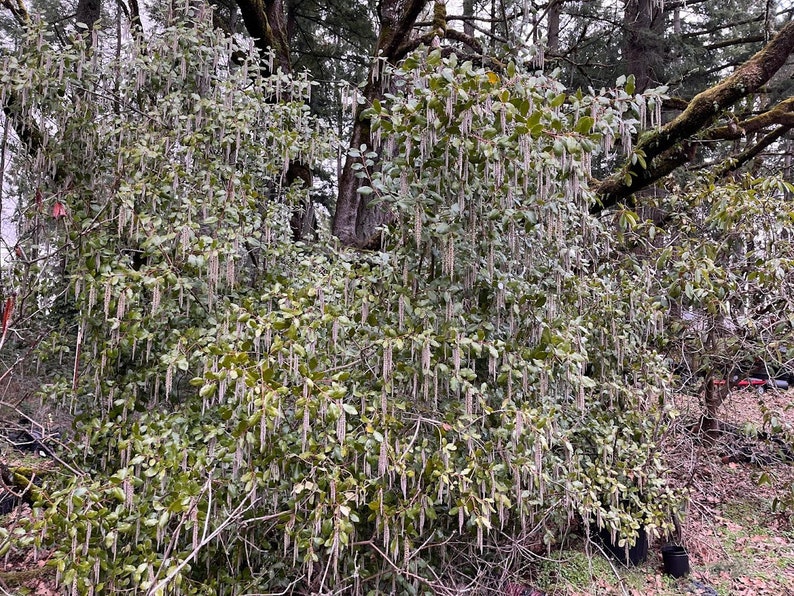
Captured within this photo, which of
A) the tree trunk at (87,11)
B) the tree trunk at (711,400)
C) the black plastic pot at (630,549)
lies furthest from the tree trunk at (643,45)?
the tree trunk at (87,11)

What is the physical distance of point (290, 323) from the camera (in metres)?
2.22

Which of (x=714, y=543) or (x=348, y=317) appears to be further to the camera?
(x=714, y=543)

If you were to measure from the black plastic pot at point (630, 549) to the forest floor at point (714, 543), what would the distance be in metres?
0.05

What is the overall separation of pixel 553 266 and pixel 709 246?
1502 mm

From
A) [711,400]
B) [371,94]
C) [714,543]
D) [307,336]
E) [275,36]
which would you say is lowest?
[714,543]

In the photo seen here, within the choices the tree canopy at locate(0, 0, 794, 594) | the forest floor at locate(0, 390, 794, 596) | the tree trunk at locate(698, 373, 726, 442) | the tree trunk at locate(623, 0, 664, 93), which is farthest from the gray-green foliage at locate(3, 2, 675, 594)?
the tree trunk at locate(623, 0, 664, 93)

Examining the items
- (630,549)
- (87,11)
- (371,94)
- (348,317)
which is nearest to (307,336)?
(348,317)

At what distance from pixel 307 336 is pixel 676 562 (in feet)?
9.63

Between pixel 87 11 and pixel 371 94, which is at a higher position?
pixel 87 11

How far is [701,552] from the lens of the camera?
3770 mm

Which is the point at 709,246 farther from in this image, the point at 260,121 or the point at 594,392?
the point at 260,121

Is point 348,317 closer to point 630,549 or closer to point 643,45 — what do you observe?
point 630,549

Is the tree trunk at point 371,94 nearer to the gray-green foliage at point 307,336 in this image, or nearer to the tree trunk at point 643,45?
the gray-green foliage at point 307,336

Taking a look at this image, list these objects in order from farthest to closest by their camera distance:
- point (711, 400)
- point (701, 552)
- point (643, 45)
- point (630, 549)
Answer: point (643, 45) < point (711, 400) < point (701, 552) < point (630, 549)
